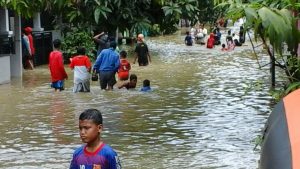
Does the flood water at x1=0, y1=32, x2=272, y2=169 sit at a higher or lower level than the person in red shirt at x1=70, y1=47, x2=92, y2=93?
lower

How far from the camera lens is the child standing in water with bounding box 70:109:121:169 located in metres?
5.01

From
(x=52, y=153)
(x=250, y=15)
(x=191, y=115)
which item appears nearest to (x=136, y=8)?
(x=250, y=15)

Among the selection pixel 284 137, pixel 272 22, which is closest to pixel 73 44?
pixel 272 22

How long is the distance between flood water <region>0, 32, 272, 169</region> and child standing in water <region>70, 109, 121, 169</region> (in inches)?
128

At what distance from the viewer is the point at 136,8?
5312 millimetres

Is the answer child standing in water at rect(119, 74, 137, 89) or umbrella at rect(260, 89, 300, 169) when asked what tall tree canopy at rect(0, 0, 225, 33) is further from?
child standing in water at rect(119, 74, 137, 89)

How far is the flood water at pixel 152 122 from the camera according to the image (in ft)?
31.3

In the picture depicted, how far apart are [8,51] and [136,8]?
56.4ft

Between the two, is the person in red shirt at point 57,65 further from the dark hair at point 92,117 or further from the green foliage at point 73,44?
the dark hair at point 92,117

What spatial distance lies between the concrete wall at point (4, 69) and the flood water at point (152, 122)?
0.42 metres

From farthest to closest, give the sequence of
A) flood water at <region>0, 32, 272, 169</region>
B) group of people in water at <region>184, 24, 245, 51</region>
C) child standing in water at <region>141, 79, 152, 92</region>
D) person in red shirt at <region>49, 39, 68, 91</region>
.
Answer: group of people in water at <region>184, 24, 245, 51</region>
child standing in water at <region>141, 79, 152, 92</region>
person in red shirt at <region>49, 39, 68, 91</region>
flood water at <region>0, 32, 272, 169</region>

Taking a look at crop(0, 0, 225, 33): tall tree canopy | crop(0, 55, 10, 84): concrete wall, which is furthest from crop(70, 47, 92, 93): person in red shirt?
crop(0, 0, 225, 33): tall tree canopy

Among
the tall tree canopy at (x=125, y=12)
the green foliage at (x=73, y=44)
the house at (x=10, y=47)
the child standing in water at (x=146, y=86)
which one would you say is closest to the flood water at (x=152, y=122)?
the child standing in water at (x=146, y=86)

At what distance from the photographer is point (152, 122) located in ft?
41.3
